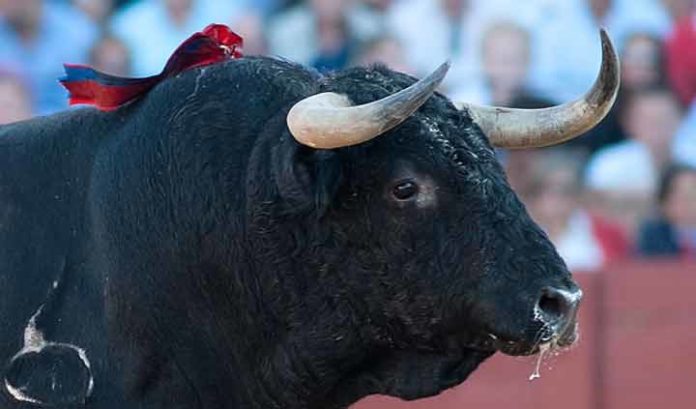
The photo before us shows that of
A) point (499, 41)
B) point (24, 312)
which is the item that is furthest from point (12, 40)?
point (24, 312)

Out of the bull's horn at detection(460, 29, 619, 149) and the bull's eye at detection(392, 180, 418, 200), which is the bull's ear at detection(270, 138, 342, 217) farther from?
the bull's horn at detection(460, 29, 619, 149)

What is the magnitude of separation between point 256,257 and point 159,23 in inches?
205

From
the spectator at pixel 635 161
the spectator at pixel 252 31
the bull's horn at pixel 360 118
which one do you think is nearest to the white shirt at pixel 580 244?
the spectator at pixel 635 161

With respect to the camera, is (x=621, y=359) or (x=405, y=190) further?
(x=621, y=359)

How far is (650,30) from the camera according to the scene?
375 inches

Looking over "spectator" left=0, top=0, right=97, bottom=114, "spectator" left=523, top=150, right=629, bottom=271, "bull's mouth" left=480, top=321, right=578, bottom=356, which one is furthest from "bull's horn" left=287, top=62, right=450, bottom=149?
"spectator" left=0, top=0, right=97, bottom=114

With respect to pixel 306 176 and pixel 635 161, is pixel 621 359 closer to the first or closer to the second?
pixel 635 161

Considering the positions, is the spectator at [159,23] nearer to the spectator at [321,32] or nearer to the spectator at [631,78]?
the spectator at [321,32]

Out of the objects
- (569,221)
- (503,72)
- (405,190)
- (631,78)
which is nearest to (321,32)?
(503,72)

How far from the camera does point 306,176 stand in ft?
13.4

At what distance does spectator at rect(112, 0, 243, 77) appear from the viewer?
9117mm

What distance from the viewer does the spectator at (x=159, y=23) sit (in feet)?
29.9

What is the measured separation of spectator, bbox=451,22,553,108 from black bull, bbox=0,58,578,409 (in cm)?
458

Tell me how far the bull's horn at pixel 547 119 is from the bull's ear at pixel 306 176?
438 mm
